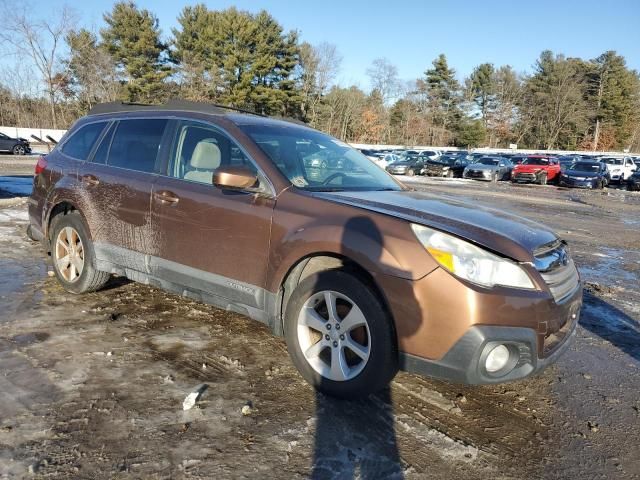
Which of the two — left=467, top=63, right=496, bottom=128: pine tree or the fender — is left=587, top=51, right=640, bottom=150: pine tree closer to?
left=467, top=63, right=496, bottom=128: pine tree

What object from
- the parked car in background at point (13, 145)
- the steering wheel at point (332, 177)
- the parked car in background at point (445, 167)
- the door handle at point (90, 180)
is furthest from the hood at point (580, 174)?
the parked car in background at point (13, 145)

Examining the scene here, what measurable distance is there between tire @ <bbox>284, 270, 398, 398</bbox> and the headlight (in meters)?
0.45

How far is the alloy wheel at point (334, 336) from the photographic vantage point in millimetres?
2914

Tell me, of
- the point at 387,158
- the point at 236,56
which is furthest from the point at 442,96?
the point at 387,158

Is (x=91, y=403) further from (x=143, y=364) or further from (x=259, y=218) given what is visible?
(x=259, y=218)

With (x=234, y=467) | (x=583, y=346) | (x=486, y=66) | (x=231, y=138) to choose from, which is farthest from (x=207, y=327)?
(x=486, y=66)

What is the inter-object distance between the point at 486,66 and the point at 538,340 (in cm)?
9080

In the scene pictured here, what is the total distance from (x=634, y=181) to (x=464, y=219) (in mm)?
31748

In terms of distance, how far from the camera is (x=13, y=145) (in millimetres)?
29141

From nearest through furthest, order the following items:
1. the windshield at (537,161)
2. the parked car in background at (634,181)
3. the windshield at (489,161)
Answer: the parked car in background at (634,181) → the windshield at (537,161) → the windshield at (489,161)

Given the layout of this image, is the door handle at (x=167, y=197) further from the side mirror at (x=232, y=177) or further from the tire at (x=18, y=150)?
the tire at (x=18, y=150)

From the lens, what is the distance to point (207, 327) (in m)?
4.11

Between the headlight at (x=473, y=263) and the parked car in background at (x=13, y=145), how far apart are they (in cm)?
3283

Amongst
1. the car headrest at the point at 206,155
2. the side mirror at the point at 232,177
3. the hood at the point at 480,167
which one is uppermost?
the hood at the point at 480,167
